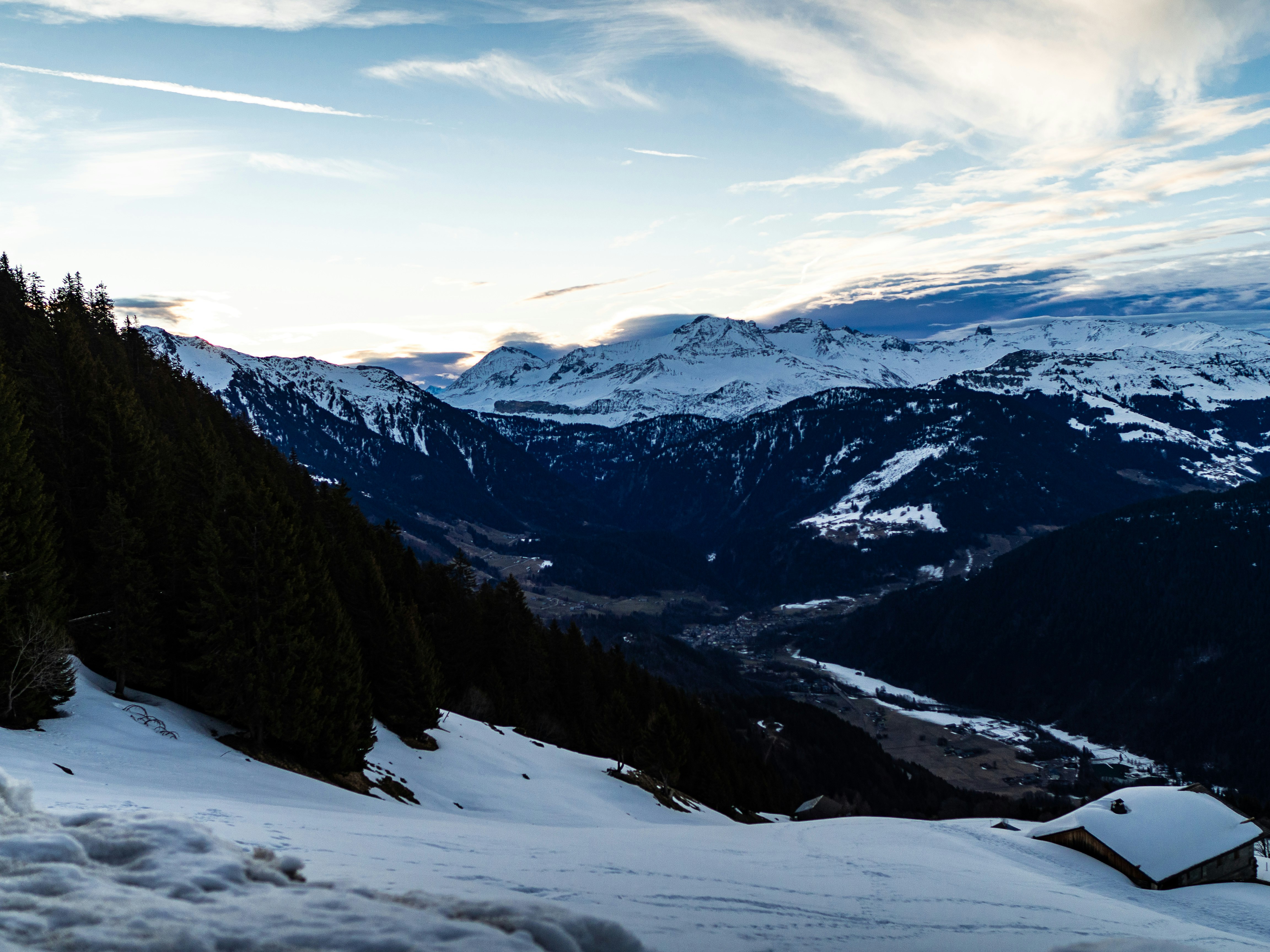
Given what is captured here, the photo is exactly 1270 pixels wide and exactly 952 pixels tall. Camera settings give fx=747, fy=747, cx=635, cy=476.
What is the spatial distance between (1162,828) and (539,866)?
5906 cm

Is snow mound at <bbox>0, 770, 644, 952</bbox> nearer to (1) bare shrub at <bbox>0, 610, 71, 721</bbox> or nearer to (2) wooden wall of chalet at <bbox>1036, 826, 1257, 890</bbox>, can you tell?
(1) bare shrub at <bbox>0, 610, 71, 721</bbox>

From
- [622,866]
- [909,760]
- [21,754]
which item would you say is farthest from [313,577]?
[909,760]

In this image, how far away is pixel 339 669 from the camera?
127ft

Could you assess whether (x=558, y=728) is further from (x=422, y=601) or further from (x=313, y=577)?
(x=313, y=577)

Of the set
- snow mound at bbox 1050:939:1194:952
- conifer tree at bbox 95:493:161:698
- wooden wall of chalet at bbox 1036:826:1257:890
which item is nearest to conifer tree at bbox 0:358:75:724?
conifer tree at bbox 95:493:161:698

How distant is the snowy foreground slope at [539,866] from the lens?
34.0ft

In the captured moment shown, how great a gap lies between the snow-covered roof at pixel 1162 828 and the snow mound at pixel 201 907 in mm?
58483

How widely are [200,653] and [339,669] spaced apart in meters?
6.48

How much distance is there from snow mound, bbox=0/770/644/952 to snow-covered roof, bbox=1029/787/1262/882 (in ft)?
192

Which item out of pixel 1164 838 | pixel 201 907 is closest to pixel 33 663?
pixel 201 907

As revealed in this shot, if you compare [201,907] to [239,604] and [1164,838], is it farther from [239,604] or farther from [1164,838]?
[1164,838]

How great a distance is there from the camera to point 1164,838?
5434 centimetres

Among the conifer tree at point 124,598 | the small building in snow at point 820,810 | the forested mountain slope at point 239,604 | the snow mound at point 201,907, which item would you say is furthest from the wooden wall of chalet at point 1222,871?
the conifer tree at point 124,598

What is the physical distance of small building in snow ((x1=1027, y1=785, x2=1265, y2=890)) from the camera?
51594 millimetres
